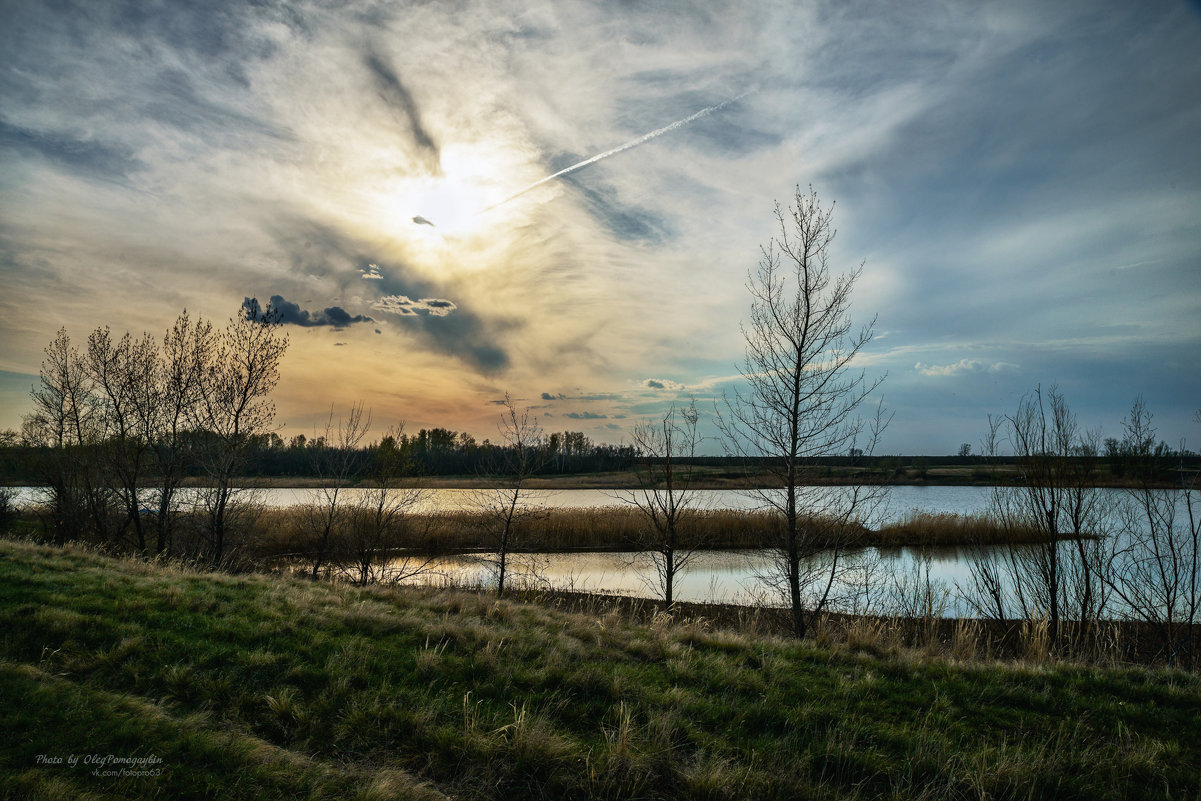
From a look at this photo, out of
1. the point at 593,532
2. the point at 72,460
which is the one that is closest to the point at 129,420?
the point at 72,460

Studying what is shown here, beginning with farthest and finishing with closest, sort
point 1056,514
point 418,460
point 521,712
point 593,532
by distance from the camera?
1. point 593,532
2. point 418,460
3. point 1056,514
4. point 521,712

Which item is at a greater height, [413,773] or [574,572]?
[413,773]

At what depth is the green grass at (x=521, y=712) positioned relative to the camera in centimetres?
397

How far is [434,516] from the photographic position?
3072cm

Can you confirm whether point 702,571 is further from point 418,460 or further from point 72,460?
point 72,460

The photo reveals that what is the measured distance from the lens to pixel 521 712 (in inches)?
194

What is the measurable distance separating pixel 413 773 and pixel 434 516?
1101 inches

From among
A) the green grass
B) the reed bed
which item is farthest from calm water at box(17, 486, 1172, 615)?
the green grass

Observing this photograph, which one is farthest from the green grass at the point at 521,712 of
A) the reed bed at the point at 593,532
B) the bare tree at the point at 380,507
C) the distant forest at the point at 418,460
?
the reed bed at the point at 593,532

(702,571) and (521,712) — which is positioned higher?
(521,712)

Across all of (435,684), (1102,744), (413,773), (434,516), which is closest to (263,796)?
(413,773)

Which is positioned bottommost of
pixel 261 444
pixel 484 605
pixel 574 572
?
pixel 574 572

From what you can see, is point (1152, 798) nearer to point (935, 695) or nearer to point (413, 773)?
point (935, 695)

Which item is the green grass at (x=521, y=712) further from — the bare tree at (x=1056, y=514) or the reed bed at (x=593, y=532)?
the reed bed at (x=593, y=532)
